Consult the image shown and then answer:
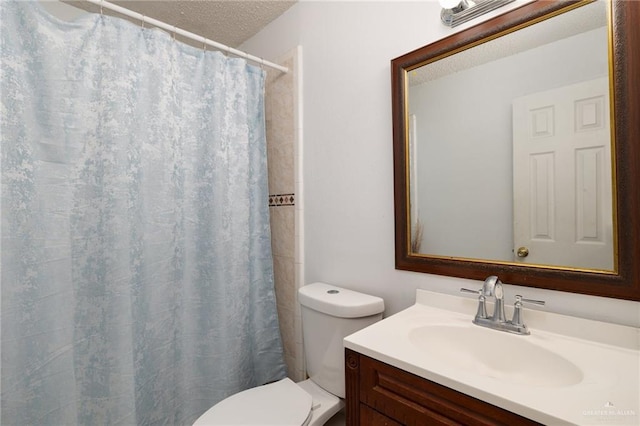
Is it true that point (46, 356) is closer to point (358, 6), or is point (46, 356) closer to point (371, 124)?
point (371, 124)

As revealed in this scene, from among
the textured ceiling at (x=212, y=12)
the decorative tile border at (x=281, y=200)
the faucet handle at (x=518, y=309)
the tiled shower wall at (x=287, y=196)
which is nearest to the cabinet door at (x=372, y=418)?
the faucet handle at (x=518, y=309)

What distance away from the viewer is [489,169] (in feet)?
3.41

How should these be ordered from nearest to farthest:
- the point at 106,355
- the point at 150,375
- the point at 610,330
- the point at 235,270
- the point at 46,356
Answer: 1. the point at 610,330
2. the point at 46,356
3. the point at 106,355
4. the point at 150,375
5. the point at 235,270

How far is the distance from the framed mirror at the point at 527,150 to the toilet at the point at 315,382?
0.28m

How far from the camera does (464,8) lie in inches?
40.3

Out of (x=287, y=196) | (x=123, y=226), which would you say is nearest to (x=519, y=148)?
(x=287, y=196)

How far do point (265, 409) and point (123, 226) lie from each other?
2.94 feet

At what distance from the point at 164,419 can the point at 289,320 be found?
0.72m

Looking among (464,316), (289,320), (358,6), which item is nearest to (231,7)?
(358,6)

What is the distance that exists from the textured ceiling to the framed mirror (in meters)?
0.99

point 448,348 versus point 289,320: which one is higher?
point 448,348

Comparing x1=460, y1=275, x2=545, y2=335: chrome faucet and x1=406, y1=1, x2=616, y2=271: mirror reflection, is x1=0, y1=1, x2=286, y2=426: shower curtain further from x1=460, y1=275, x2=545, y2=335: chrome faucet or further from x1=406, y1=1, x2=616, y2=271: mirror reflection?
x1=460, y1=275, x2=545, y2=335: chrome faucet

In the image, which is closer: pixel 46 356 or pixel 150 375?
pixel 46 356

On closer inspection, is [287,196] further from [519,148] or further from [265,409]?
[519,148]
